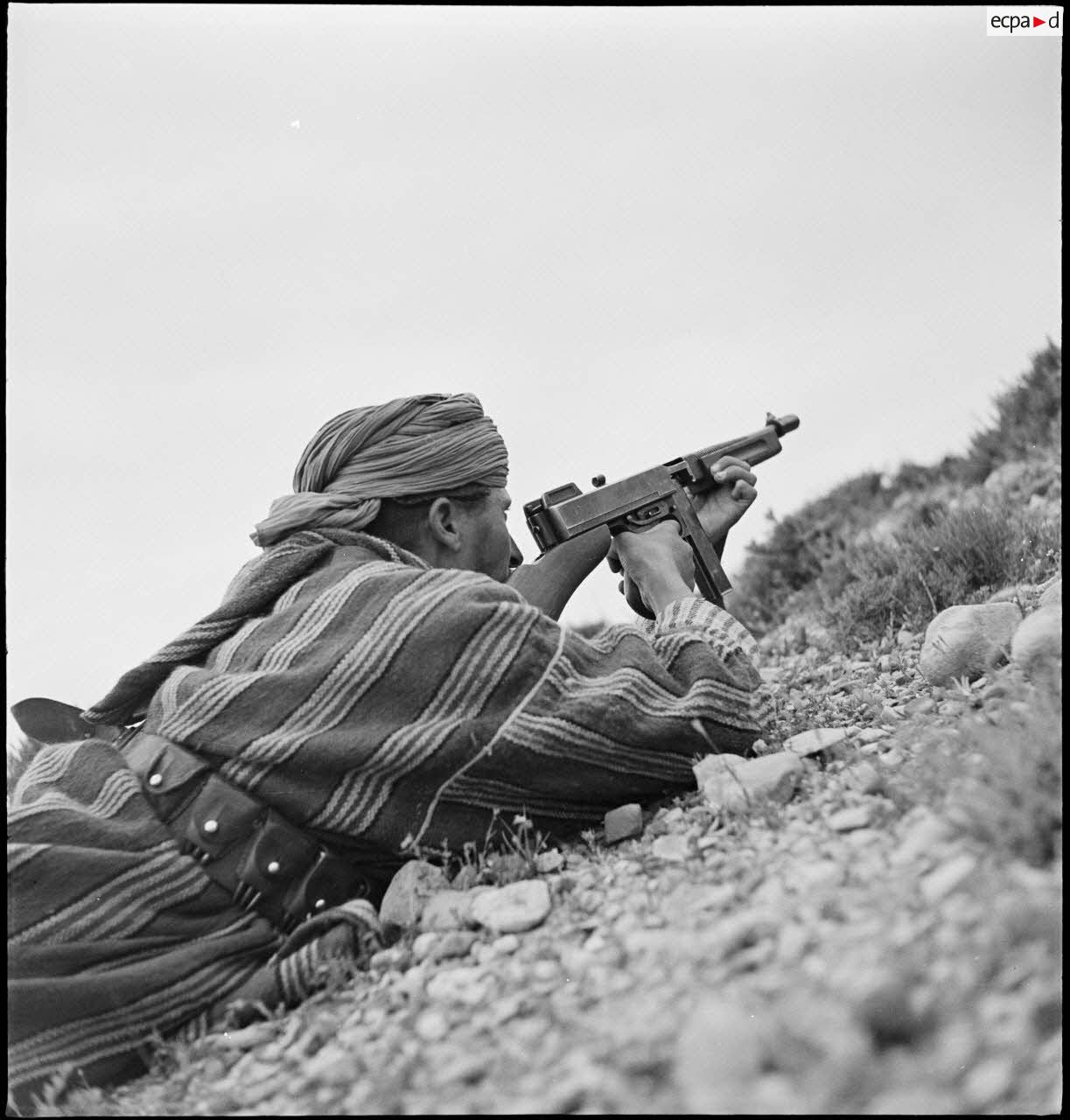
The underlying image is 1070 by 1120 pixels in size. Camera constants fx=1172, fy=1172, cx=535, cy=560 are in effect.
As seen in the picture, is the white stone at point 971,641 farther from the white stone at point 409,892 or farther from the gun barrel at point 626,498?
the white stone at point 409,892

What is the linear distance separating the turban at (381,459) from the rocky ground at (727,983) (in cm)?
122

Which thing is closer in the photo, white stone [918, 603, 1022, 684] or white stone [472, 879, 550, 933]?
white stone [472, 879, 550, 933]

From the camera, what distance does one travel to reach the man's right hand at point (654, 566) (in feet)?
13.7

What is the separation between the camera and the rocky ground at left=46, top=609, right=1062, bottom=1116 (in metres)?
1.64

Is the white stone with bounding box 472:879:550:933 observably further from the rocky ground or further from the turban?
the turban

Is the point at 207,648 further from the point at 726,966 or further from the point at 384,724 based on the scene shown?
the point at 726,966

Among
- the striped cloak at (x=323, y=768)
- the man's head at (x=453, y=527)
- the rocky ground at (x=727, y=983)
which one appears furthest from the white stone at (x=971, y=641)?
the man's head at (x=453, y=527)

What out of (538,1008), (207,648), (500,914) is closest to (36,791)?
(207,648)

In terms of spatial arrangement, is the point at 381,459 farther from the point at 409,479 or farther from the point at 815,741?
the point at 815,741

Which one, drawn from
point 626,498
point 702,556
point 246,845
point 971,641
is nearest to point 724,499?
point 702,556

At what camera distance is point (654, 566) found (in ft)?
13.9

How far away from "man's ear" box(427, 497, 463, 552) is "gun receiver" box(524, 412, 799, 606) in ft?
1.67

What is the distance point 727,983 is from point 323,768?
4.46ft

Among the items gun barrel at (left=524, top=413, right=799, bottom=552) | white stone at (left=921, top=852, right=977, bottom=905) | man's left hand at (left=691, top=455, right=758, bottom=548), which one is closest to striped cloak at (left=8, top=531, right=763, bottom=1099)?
gun barrel at (left=524, top=413, right=799, bottom=552)
